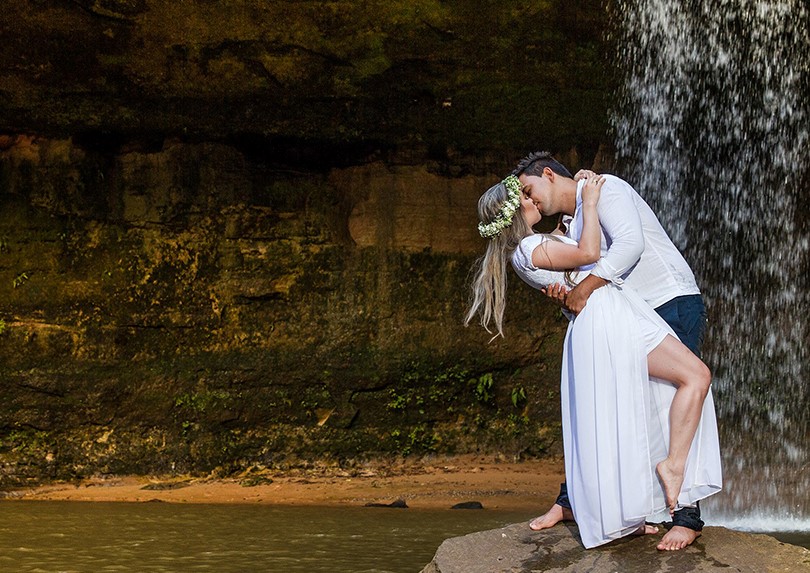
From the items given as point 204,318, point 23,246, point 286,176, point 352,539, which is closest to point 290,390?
point 204,318

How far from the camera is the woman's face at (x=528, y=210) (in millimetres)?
4270

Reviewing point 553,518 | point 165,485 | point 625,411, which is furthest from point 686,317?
point 165,485

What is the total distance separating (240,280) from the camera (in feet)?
31.0

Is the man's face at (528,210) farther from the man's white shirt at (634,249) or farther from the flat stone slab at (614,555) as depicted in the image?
the flat stone slab at (614,555)

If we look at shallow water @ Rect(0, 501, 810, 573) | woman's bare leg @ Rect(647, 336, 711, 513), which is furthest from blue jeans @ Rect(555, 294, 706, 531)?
shallow water @ Rect(0, 501, 810, 573)

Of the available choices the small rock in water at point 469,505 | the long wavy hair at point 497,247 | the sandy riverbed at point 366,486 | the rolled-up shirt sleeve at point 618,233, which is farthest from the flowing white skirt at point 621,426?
the small rock in water at point 469,505

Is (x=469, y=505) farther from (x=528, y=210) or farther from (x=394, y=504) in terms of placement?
(x=528, y=210)

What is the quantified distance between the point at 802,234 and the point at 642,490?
6.99m

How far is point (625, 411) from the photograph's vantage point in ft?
12.7

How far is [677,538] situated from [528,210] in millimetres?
1554

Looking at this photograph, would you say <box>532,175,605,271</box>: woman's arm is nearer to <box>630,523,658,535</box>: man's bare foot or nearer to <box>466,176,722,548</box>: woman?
<box>466,176,722,548</box>: woman

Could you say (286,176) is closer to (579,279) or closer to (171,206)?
(171,206)

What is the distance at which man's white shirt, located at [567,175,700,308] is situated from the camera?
3977 mm

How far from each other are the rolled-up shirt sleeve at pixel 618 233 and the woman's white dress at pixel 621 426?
0.37ft
